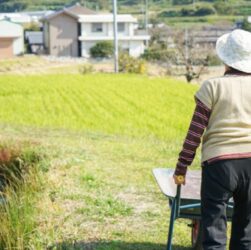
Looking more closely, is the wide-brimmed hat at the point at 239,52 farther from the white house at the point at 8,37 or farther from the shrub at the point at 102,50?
the white house at the point at 8,37

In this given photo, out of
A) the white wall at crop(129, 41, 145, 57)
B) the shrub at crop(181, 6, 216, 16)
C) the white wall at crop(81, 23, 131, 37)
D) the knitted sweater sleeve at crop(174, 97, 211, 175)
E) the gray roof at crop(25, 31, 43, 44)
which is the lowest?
the white wall at crop(129, 41, 145, 57)

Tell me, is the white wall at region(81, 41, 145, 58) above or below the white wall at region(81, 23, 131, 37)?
below

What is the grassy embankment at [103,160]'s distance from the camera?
4.30 metres

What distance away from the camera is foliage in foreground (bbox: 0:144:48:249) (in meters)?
4.09

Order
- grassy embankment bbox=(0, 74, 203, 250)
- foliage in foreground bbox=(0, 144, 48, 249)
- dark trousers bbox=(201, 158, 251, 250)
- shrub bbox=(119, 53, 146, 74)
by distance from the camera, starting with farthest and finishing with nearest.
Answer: shrub bbox=(119, 53, 146, 74) → grassy embankment bbox=(0, 74, 203, 250) → foliage in foreground bbox=(0, 144, 48, 249) → dark trousers bbox=(201, 158, 251, 250)

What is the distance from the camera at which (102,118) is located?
44.1 feet

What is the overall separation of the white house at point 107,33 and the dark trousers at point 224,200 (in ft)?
140

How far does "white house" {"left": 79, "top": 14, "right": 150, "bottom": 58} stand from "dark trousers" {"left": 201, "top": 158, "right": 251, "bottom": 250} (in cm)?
4270

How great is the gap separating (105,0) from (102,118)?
79924 mm

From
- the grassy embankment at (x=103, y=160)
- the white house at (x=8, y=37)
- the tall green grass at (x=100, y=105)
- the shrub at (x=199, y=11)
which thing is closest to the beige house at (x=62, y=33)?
the white house at (x=8, y=37)

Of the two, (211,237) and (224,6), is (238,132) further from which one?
(224,6)

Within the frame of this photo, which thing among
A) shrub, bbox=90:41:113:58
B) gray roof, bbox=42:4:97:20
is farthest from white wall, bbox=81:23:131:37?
shrub, bbox=90:41:113:58

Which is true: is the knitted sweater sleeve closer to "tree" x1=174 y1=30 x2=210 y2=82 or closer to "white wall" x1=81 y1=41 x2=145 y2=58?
"tree" x1=174 y1=30 x2=210 y2=82

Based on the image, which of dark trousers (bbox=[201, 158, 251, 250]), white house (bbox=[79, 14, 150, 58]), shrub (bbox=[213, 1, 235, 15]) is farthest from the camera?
shrub (bbox=[213, 1, 235, 15])
